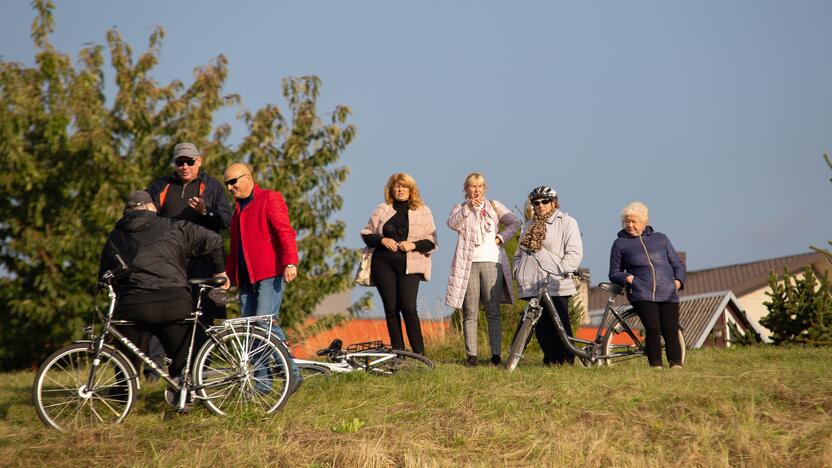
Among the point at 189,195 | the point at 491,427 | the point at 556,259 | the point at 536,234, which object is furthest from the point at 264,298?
the point at 556,259

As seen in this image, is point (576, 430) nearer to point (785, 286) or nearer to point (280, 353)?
point (280, 353)

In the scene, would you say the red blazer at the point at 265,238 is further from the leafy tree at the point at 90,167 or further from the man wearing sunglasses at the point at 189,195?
the leafy tree at the point at 90,167

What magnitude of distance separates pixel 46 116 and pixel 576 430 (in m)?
14.9

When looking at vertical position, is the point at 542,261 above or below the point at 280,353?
above

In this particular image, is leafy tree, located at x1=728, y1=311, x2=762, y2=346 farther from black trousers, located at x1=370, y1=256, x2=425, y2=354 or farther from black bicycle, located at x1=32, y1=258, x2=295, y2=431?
black bicycle, located at x1=32, y1=258, x2=295, y2=431

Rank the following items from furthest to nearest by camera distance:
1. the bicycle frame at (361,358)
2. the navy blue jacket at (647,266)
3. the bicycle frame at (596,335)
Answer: the bicycle frame at (596,335)
the navy blue jacket at (647,266)
the bicycle frame at (361,358)

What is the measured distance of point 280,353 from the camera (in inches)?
311

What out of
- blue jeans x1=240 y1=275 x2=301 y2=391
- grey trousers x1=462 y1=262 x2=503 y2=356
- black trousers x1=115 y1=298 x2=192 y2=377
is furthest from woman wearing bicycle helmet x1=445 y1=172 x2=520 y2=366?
black trousers x1=115 y1=298 x2=192 y2=377

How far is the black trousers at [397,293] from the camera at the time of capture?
413 inches

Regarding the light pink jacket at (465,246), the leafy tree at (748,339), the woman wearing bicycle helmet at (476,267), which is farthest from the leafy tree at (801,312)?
the woman wearing bicycle helmet at (476,267)

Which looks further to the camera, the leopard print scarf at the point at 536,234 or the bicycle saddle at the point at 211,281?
the leopard print scarf at the point at 536,234

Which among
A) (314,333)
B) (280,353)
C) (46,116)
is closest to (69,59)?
(46,116)

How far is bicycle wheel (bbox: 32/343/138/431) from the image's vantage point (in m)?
7.98

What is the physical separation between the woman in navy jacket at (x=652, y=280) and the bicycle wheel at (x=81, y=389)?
5.07 m
